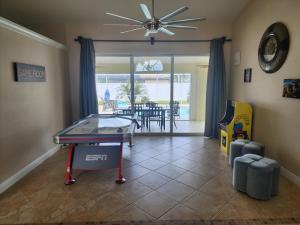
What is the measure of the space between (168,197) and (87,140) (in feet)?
4.11

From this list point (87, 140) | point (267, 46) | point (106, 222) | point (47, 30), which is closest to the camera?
point (106, 222)

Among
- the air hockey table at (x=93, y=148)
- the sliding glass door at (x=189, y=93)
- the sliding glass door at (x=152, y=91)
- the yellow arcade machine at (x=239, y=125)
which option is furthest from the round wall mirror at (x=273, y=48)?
the air hockey table at (x=93, y=148)

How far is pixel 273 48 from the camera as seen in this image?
323 centimetres

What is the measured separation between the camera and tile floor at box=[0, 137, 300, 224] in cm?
220

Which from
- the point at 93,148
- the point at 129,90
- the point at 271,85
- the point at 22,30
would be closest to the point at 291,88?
the point at 271,85

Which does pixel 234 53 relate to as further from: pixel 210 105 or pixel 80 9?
pixel 80 9

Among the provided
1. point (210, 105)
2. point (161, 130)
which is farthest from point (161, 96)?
point (210, 105)

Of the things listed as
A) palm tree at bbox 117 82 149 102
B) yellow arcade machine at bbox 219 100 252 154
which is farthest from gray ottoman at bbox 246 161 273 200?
palm tree at bbox 117 82 149 102

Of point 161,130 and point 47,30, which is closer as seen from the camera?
point 47,30

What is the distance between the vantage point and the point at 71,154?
2975 millimetres

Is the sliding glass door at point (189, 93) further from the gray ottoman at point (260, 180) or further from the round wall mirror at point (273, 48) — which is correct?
the gray ottoman at point (260, 180)

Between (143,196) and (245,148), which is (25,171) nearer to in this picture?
(143,196)

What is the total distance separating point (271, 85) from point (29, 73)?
12.6 feet

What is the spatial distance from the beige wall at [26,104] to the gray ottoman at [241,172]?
2988mm
